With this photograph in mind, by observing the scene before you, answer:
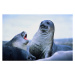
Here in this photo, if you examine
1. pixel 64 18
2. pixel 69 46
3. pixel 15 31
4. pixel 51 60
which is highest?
pixel 64 18

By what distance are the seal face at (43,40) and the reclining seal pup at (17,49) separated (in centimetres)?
21

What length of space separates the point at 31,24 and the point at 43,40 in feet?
2.09

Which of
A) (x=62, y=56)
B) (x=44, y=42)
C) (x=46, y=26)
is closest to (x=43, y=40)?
(x=44, y=42)

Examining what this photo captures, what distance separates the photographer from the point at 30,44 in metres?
5.61

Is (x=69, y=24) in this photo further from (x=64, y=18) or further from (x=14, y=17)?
(x=14, y=17)

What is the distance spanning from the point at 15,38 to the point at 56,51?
4.39ft

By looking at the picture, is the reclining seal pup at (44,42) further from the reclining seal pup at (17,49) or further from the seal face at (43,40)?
the reclining seal pup at (17,49)

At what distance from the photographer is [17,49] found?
5352 mm

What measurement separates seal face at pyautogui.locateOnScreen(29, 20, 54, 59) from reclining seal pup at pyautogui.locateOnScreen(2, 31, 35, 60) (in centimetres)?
21

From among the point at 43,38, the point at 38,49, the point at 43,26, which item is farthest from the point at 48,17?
the point at 38,49

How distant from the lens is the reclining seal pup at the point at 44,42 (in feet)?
18.2

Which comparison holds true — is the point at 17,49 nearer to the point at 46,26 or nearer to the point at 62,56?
the point at 46,26

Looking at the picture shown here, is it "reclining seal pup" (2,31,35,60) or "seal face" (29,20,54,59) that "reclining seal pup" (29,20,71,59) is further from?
"reclining seal pup" (2,31,35,60)

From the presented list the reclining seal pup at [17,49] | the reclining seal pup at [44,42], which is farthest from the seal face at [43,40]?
the reclining seal pup at [17,49]
